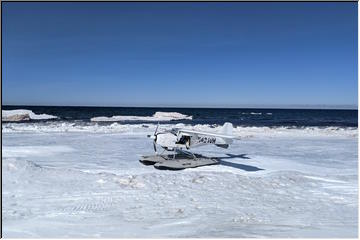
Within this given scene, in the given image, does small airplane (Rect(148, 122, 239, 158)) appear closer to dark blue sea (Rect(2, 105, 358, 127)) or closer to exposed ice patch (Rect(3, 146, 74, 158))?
exposed ice patch (Rect(3, 146, 74, 158))

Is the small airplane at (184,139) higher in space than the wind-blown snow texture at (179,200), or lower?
higher

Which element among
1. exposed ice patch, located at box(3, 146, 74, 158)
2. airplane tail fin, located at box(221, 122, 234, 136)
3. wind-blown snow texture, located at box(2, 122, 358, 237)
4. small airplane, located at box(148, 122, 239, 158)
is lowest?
wind-blown snow texture, located at box(2, 122, 358, 237)

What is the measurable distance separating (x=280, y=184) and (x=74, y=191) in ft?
15.3

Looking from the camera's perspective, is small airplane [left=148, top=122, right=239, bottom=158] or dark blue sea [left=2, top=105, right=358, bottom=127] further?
dark blue sea [left=2, top=105, right=358, bottom=127]

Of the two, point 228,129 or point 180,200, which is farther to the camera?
point 228,129

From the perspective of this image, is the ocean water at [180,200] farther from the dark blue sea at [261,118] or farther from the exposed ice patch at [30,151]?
the dark blue sea at [261,118]

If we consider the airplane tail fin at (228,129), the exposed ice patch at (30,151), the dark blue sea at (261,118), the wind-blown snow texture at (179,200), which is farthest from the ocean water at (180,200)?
the dark blue sea at (261,118)

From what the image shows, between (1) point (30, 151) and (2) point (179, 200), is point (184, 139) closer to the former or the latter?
(2) point (179, 200)

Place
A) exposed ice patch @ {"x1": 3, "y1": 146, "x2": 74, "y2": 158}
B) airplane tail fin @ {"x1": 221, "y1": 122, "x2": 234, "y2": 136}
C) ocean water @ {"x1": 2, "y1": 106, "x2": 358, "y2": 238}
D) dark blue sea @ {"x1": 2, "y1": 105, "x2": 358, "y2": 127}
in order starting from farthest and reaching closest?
1. dark blue sea @ {"x1": 2, "y1": 105, "x2": 358, "y2": 127}
2. exposed ice patch @ {"x1": 3, "y1": 146, "x2": 74, "y2": 158}
3. airplane tail fin @ {"x1": 221, "y1": 122, "x2": 234, "y2": 136}
4. ocean water @ {"x1": 2, "y1": 106, "x2": 358, "y2": 238}

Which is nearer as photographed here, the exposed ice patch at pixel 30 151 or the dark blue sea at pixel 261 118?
the exposed ice patch at pixel 30 151

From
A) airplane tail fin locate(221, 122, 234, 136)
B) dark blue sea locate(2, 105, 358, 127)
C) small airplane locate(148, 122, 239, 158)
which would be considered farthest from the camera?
dark blue sea locate(2, 105, 358, 127)

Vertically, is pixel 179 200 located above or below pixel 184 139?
below

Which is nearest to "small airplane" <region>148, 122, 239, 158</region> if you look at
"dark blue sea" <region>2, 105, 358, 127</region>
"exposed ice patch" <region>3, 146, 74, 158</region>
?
"exposed ice patch" <region>3, 146, 74, 158</region>

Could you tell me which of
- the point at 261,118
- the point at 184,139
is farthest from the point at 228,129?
the point at 261,118
